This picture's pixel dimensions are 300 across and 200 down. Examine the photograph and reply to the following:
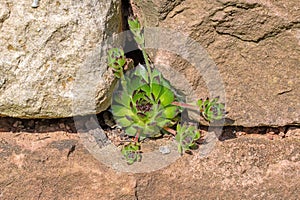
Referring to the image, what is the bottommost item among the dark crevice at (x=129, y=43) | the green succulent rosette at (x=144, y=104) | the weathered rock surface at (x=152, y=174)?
the weathered rock surface at (x=152, y=174)

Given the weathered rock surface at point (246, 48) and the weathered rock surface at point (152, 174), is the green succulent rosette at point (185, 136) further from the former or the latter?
the weathered rock surface at point (246, 48)

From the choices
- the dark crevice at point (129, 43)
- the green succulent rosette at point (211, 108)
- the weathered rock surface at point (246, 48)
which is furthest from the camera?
the dark crevice at point (129, 43)

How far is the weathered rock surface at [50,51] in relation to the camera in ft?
6.22

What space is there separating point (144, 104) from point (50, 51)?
0.44 m

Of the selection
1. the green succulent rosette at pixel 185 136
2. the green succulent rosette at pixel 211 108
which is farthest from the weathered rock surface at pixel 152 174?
the green succulent rosette at pixel 211 108

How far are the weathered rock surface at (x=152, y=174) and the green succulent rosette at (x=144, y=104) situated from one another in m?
0.18

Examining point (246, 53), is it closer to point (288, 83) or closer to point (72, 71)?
point (288, 83)

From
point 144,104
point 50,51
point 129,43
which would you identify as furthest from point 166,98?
point 50,51

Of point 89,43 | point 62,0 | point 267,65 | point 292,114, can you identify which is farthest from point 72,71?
point 292,114

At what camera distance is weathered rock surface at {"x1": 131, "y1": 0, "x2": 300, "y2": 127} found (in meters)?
1.89

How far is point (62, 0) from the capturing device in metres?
1.88

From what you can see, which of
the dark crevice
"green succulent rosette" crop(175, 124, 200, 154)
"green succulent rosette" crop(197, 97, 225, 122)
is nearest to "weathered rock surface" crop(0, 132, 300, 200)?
"green succulent rosette" crop(175, 124, 200, 154)

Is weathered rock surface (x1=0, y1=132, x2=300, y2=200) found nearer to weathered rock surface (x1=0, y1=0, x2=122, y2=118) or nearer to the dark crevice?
weathered rock surface (x1=0, y1=0, x2=122, y2=118)

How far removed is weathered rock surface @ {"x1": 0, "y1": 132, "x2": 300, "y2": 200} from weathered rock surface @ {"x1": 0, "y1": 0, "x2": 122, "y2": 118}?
169 millimetres
